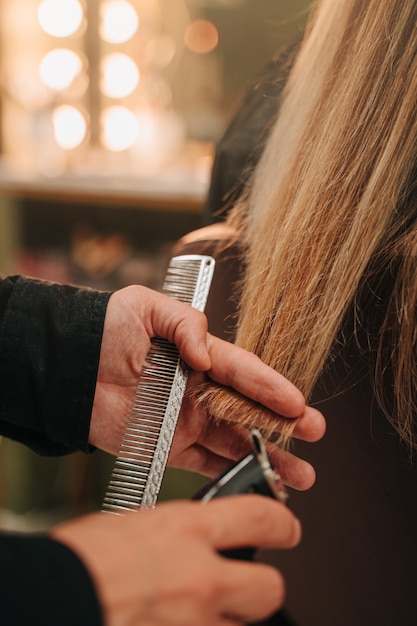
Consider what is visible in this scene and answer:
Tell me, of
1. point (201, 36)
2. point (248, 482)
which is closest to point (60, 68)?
point (201, 36)

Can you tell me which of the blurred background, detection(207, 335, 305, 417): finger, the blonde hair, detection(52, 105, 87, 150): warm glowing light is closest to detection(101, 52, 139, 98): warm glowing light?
the blurred background

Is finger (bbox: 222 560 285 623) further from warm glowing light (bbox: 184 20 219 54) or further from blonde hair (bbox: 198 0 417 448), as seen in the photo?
warm glowing light (bbox: 184 20 219 54)

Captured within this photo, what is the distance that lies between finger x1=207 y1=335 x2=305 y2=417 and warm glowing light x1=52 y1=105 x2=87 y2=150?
1708 mm

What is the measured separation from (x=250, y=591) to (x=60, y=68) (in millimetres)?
2198

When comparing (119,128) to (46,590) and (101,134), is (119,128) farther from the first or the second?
(46,590)

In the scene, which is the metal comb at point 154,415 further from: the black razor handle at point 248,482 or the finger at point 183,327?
the black razor handle at point 248,482

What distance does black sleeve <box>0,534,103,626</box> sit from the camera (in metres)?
0.34

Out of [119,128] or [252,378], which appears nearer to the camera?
[252,378]

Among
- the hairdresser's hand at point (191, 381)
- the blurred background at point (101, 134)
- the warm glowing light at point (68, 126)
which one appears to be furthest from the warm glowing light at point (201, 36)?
the hairdresser's hand at point (191, 381)

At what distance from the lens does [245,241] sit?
0.73 meters

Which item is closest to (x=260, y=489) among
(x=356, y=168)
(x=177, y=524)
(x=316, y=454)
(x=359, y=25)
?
(x=177, y=524)

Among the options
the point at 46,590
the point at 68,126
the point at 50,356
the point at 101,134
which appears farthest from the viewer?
the point at 101,134

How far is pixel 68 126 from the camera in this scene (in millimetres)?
2266

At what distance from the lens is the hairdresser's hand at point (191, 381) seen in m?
0.56
